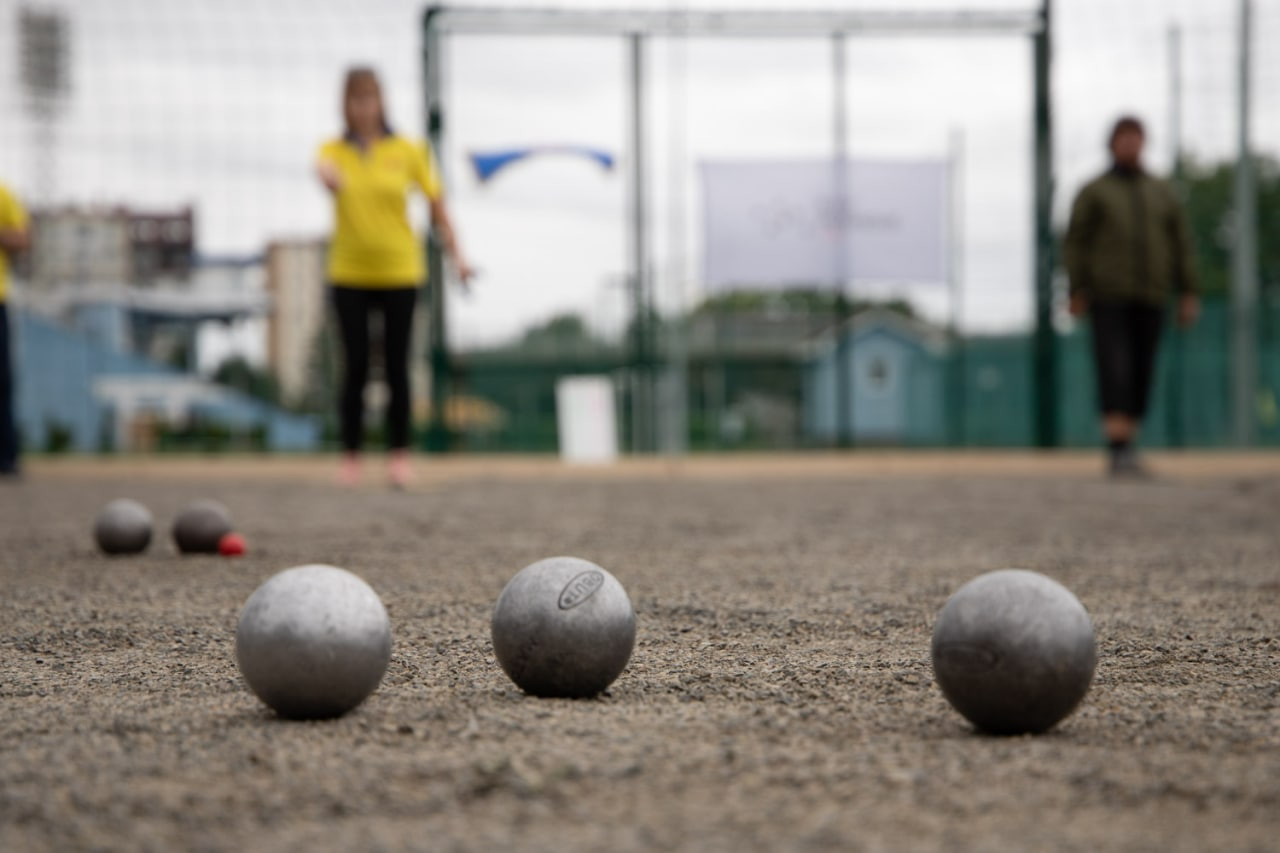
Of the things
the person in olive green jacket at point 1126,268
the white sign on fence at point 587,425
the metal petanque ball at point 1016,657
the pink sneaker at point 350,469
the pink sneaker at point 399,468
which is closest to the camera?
the metal petanque ball at point 1016,657

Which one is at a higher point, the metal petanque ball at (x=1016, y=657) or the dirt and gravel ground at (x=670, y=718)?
the metal petanque ball at (x=1016, y=657)

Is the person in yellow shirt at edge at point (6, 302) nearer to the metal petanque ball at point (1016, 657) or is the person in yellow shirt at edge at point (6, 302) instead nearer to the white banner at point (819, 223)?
the white banner at point (819, 223)

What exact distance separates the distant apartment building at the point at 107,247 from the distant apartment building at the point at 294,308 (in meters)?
0.75

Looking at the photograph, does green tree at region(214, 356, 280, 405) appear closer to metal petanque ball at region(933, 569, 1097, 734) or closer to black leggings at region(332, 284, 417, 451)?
black leggings at region(332, 284, 417, 451)

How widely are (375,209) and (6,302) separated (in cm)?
271

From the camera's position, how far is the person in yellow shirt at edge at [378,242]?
758 centimetres

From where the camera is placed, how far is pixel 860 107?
11750mm

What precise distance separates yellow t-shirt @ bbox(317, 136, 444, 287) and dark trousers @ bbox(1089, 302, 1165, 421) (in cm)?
388

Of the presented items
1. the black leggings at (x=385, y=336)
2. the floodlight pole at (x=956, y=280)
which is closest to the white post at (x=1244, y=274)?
the floodlight pole at (x=956, y=280)

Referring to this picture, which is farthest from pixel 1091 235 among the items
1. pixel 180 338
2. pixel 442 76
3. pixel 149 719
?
pixel 180 338

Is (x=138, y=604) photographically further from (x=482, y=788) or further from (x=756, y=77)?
(x=756, y=77)

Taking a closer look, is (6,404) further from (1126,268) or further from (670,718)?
(670,718)

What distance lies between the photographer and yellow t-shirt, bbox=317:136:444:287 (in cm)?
759

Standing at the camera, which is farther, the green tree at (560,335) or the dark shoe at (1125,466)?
the green tree at (560,335)
